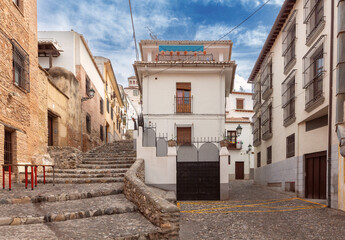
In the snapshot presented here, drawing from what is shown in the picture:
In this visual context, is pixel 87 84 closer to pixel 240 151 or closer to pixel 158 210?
pixel 158 210

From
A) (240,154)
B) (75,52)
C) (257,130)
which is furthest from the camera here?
(240,154)

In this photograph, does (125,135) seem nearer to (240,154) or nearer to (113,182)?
(240,154)

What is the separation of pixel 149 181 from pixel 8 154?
16.0 feet

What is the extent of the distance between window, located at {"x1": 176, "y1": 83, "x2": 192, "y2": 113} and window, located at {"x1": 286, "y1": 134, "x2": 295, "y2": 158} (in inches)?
216

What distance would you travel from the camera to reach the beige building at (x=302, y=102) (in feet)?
27.9

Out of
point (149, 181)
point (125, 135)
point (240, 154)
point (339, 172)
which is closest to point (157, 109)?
point (149, 181)

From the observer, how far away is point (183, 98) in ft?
50.1

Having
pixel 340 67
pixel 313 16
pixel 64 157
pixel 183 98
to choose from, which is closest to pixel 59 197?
pixel 64 157

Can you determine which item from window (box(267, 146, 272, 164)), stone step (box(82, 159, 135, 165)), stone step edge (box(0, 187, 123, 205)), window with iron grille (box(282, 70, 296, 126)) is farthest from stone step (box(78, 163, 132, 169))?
window (box(267, 146, 272, 164))

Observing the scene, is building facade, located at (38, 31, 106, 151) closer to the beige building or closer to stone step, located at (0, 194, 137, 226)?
stone step, located at (0, 194, 137, 226)

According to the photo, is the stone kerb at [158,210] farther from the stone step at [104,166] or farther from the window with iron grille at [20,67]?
the window with iron grille at [20,67]

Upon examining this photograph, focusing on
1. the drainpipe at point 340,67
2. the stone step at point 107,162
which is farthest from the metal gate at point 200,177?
the drainpipe at point 340,67

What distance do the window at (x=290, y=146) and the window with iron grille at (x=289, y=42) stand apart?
10.8 ft

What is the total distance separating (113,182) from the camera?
26.4ft
